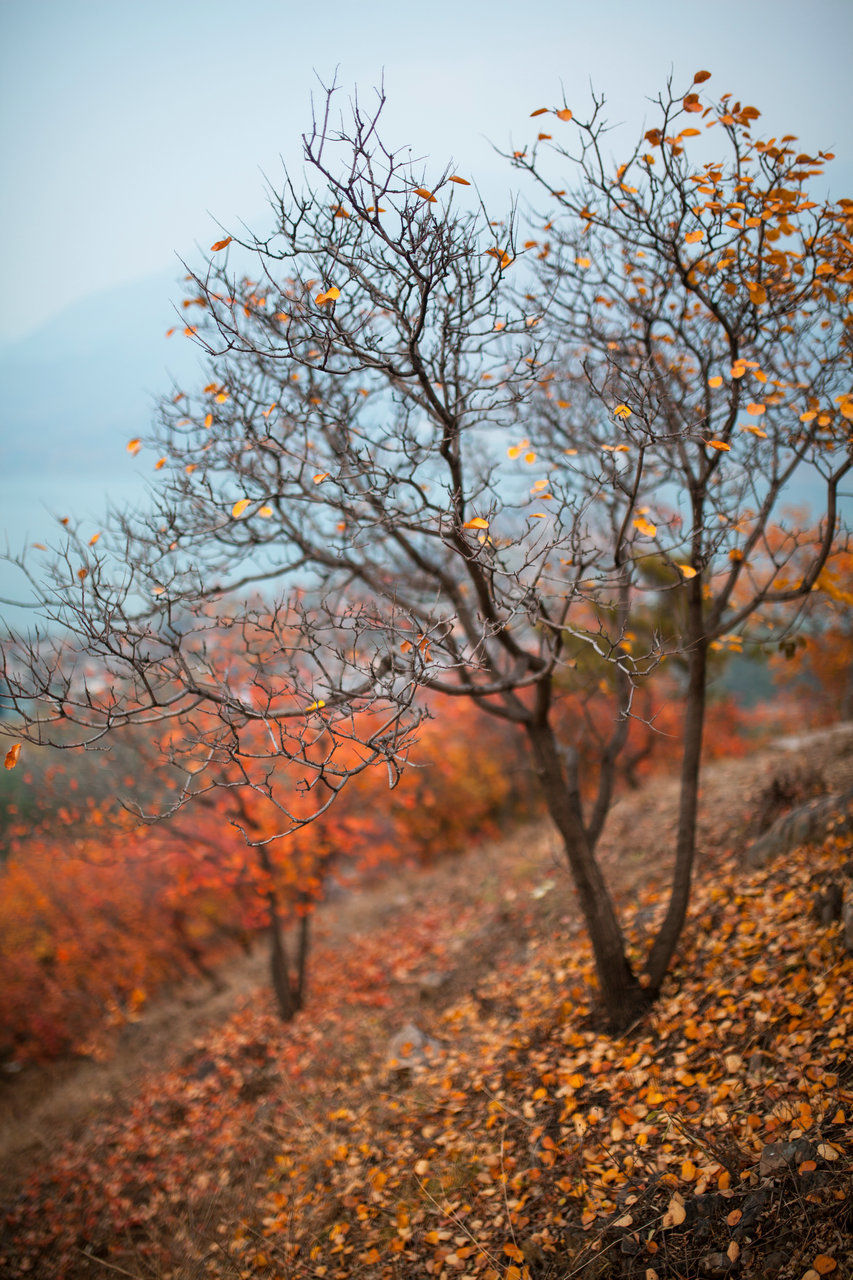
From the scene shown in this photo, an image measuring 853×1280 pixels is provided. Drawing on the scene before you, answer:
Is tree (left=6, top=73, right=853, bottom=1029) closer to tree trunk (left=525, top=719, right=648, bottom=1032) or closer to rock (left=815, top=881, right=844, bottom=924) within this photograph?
tree trunk (left=525, top=719, right=648, bottom=1032)

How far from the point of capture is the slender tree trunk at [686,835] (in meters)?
4.94

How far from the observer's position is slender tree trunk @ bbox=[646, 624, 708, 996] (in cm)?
494

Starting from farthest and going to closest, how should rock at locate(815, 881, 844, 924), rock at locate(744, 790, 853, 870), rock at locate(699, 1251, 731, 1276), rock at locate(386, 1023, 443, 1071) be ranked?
rock at locate(386, 1023, 443, 1071), rock at locate(744, 790, 853, 870), rock at locate(815, 881, 844, 924), rock at locate(699, 1251, 731, 1276)

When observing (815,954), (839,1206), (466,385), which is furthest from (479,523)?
(815,954)

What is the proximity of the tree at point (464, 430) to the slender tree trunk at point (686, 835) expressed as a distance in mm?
21

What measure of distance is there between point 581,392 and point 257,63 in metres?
4.83

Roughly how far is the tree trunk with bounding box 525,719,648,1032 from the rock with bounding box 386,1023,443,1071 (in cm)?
174

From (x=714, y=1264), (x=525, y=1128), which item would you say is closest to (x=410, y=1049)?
(x=525, y=1128)

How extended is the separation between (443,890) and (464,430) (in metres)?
10.6

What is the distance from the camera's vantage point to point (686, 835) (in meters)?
5.03

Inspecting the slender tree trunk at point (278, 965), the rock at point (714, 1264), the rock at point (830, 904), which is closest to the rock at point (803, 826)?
the rock at point (830, 904)

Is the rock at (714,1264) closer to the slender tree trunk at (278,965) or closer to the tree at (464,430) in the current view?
the tree at (464,430)

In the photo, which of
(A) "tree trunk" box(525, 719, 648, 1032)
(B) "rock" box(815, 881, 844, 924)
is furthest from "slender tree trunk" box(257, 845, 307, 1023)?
(B) "rock" box(815, 881, 844, 924)

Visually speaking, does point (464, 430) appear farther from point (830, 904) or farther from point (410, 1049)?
point (410, 1049)
